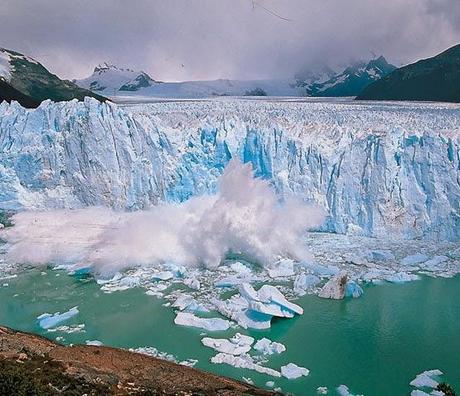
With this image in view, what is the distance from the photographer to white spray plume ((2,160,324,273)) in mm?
14102

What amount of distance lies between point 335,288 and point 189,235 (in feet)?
14.1

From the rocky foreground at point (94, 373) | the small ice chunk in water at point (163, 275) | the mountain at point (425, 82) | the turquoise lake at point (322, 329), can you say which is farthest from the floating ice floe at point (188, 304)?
the mountain at point (425, 82)

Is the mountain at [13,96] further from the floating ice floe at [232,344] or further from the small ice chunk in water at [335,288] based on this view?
the floating ice floe at [232,344]

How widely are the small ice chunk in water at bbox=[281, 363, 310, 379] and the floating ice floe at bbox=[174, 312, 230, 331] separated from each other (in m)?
1.85

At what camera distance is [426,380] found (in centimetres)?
846

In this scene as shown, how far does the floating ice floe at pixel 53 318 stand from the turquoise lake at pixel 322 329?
154mm

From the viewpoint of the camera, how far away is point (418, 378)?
27.9 feet

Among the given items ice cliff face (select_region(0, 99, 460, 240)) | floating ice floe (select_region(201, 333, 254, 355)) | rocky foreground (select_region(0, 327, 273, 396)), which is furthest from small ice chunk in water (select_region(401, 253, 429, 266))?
rocky foreground (select_region(0, 327, 273, 396))

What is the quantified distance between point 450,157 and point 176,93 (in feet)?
61.3

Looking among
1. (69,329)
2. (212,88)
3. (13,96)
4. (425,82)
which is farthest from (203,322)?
(13,96)

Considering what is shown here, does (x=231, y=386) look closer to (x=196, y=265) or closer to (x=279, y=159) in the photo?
(x=196, y=265)

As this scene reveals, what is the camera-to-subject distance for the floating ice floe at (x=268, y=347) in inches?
371

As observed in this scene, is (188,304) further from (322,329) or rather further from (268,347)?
(322,329)

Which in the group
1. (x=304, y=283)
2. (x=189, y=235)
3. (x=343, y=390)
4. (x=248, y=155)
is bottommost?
(x=343, y=390)
